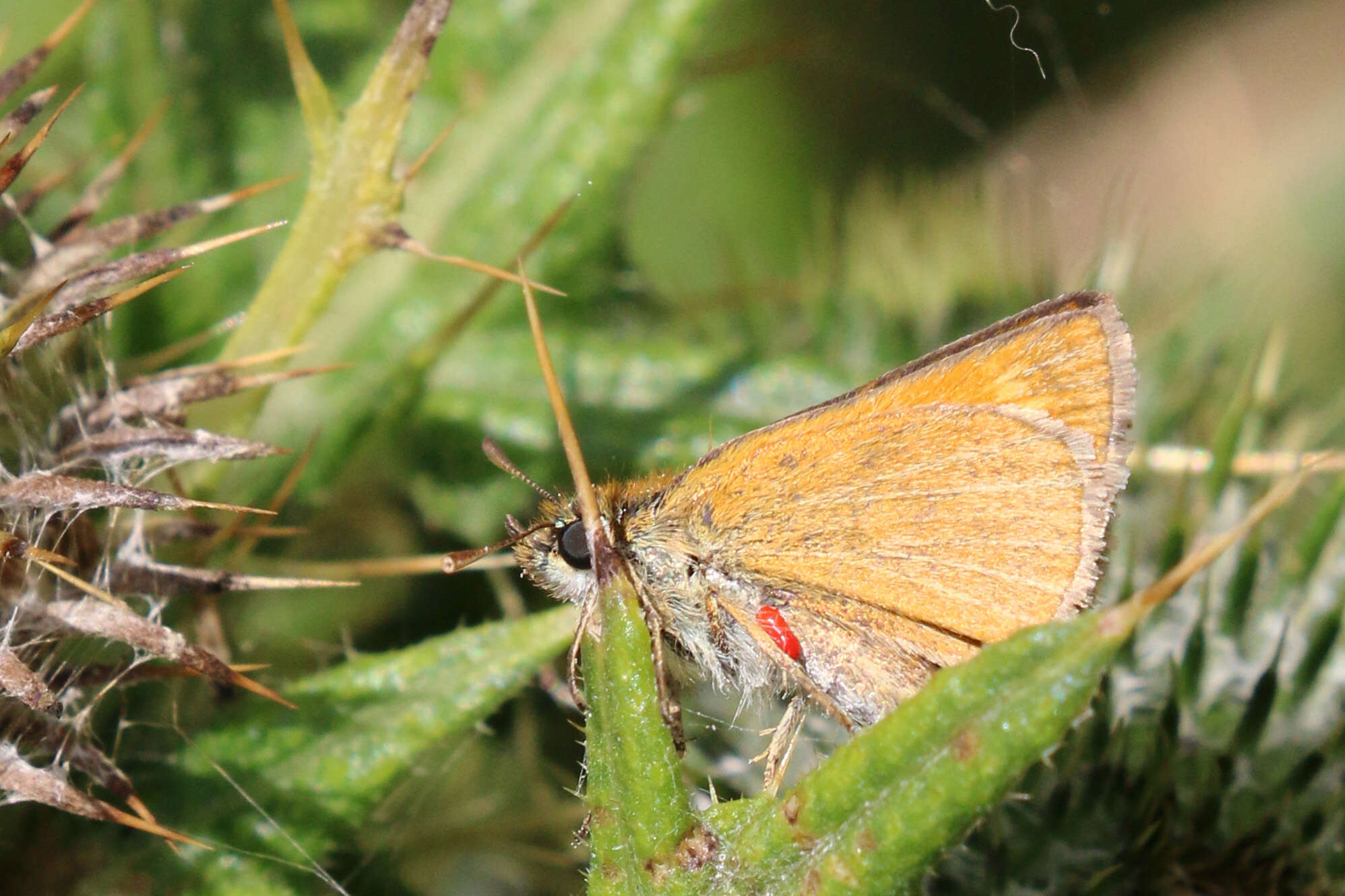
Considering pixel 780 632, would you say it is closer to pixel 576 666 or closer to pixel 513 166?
pixel 576 666

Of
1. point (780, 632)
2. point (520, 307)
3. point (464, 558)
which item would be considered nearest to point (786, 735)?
point (780, 632)

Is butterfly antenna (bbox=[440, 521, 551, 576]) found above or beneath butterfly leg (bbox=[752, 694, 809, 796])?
above

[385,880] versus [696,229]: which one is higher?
[696,229]

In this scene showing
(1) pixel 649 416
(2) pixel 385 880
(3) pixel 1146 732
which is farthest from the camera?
(1) pixel 649 416

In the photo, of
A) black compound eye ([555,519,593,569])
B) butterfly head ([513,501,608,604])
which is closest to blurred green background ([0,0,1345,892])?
butterfly head ([513,501,608,604])

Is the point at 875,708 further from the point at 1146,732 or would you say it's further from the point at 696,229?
the point at 696,229

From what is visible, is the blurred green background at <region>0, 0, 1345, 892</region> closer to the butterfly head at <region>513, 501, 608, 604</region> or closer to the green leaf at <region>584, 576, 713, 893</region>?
the butterfly head at <region>513, 501, 608, 604</region>

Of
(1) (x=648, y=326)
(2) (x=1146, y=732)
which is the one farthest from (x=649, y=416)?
(2) (x=1146, y=732)

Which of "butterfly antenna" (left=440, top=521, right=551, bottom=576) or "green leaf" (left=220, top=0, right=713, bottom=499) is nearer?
"butterfly antenna" (left=440, top=521, right=551, bottom=576)
